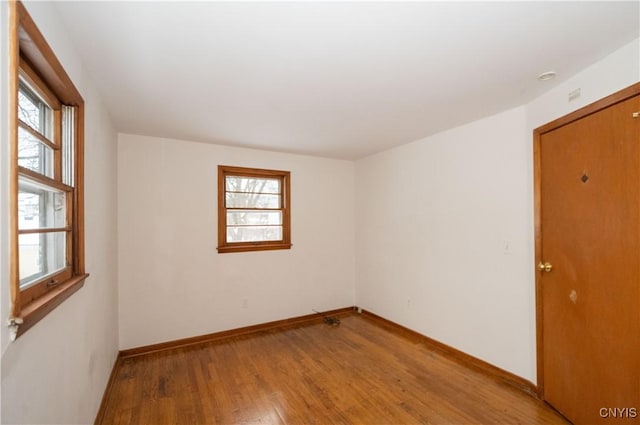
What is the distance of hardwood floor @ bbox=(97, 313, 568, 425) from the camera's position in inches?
84.0

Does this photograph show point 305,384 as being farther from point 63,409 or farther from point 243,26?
point 243,26

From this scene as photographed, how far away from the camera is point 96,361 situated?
79.7 inches

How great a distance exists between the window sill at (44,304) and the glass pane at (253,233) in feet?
7.62

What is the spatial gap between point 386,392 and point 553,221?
1.89 m

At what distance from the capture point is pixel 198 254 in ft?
11.5

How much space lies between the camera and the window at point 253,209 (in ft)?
12.2

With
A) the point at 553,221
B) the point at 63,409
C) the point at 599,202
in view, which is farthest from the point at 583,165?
the point at 63,409

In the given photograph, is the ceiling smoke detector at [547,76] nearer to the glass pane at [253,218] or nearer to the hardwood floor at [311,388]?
the hardwood floor at [311,388]

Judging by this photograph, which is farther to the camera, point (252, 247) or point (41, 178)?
point (252, 247)

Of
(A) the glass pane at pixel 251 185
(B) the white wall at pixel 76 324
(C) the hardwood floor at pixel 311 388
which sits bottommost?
(C) the hardwood floor at pixel 311 388

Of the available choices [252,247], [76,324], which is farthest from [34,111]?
[252,247]

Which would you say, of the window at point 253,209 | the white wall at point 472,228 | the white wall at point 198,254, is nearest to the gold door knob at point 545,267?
the white wall at point 472,228

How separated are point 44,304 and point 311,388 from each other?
2.07 m

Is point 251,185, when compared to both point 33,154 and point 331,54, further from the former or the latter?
point 33,154
